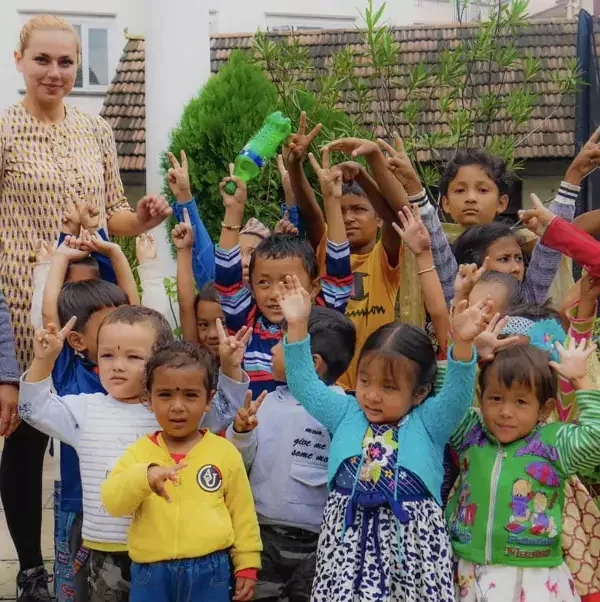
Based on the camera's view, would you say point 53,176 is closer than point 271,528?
No

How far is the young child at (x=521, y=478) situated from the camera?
2994 mm

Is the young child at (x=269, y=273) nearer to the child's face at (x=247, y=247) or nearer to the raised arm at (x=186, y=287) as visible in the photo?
the child's face at (x=247, y=247)

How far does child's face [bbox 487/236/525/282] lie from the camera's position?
387 centimetres

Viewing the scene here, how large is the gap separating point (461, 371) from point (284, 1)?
1481 cm

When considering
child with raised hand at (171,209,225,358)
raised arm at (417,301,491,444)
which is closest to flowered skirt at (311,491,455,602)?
raised arm at (417,301,491,444)

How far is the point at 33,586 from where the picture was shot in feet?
13.1

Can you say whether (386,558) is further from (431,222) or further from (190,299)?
(190,299)

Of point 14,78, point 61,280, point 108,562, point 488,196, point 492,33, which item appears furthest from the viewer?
point 14,78

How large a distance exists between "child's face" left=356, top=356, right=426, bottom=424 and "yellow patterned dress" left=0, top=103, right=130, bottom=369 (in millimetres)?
1460

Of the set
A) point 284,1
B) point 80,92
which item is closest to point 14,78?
point 80,92

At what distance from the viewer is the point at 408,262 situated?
3.90 metres

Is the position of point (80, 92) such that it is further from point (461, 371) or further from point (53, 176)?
point (461, 371)

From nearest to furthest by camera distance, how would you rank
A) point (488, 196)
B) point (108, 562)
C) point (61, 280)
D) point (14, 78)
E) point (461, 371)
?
point (461, 371) < point (108, 562) < point (61, 280) < point (488, 196) < point (14, 78)

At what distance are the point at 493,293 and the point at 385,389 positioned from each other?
0.69 meters
